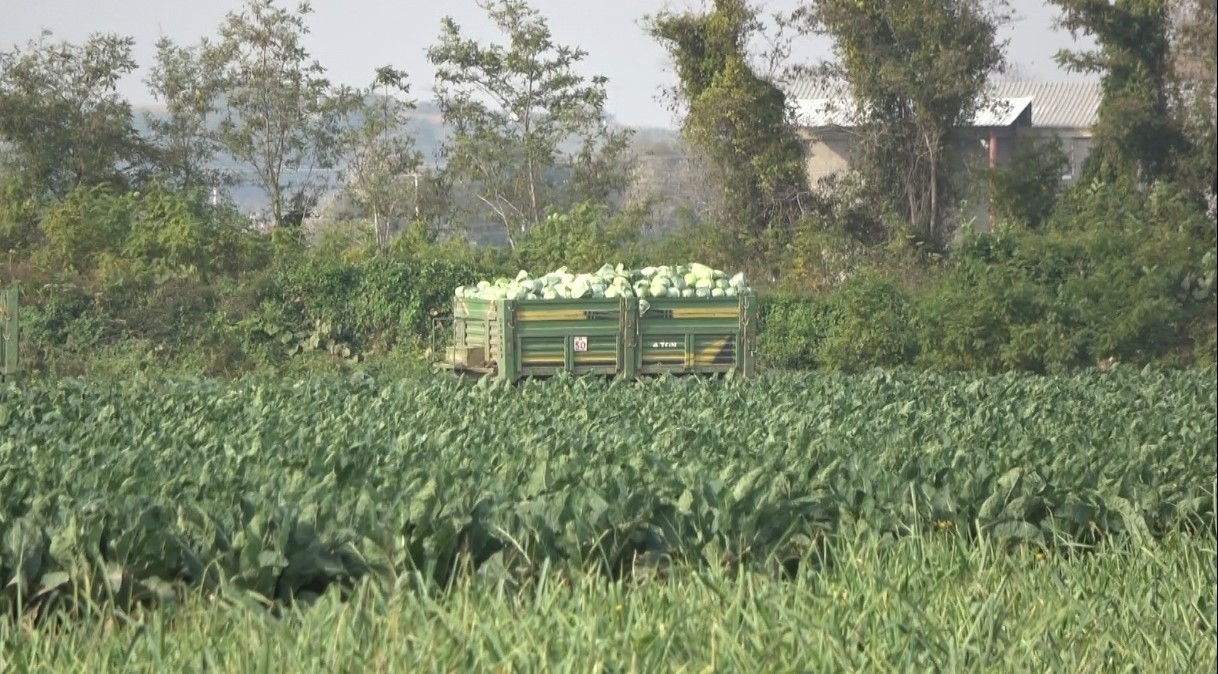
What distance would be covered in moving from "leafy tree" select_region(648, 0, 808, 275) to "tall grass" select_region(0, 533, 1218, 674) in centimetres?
2364

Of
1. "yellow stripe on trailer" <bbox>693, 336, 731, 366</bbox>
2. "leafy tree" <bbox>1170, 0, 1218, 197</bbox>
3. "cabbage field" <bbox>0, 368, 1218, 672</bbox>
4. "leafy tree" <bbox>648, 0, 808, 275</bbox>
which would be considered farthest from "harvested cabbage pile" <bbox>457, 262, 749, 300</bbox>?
"leafy tree" <bbox>648, 0, 808, 275</bbox>

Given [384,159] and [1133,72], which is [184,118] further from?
[1133,72]

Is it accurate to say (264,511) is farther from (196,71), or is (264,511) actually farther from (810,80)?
(810,80)

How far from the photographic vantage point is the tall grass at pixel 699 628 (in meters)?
4.38

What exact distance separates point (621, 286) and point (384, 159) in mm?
14366

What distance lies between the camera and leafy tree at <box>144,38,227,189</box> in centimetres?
2709

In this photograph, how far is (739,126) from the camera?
29.2m

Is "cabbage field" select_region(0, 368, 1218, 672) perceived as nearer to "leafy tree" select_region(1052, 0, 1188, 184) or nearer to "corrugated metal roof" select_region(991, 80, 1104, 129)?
"leafy tree" select_region(1052, 0, 1188, 184)

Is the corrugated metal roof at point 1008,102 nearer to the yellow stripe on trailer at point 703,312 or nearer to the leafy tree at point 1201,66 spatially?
the yellow stripe on trailer at point 703,312

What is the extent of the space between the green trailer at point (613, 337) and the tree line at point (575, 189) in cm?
550

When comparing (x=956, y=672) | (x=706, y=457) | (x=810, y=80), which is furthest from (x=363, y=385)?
(x=810, y=80)

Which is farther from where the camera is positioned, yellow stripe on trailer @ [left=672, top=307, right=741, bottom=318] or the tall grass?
yellow stripe on trailer @ [left=672, top=307, right=741, bottom=318]

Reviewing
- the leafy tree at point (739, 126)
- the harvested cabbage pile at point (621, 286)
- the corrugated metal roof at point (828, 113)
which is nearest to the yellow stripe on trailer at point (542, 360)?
the harvested cabbage pile at point (621, 286)

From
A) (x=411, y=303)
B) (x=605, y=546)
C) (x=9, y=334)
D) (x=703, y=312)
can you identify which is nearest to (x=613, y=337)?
(x=703, y=312)
